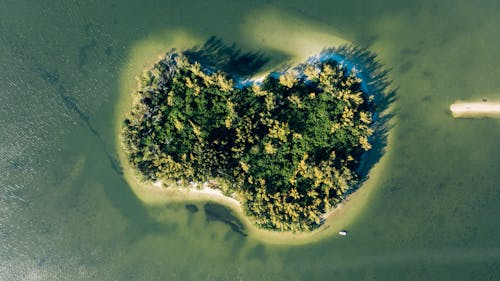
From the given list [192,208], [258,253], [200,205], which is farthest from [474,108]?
[192,208]

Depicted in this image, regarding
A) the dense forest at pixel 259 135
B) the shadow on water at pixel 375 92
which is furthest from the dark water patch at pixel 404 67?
the dense forest at pixel 259 135

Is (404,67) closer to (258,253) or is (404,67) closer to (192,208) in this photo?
(258,253)

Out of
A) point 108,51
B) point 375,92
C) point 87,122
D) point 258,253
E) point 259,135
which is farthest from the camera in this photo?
point 87,122

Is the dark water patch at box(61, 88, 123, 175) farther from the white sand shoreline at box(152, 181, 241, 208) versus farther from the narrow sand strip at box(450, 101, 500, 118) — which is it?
the narrow sand strip at box(450, 101, 500, 118)

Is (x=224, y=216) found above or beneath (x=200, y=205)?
beneath

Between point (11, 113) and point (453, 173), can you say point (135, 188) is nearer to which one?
point (11, 113)

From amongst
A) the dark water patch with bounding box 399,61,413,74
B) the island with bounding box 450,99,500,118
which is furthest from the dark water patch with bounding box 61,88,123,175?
the island with bounding box 450,99,500,118
